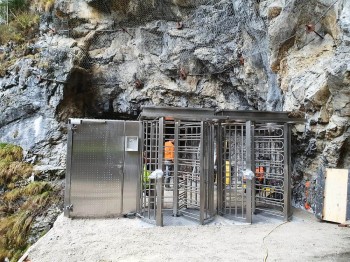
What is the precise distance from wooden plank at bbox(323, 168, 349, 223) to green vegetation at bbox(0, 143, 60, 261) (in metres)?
7.16

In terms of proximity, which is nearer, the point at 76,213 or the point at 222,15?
the point at 76,213

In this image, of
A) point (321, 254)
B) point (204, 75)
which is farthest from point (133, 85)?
point (321, 254)

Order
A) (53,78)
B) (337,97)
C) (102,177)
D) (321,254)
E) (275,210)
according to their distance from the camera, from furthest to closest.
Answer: (53,78) → (275,210) → (102,177) → (337,97) → (321,254)

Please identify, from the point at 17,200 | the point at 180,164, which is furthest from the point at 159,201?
the point at 17,200

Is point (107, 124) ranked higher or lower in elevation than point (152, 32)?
lower

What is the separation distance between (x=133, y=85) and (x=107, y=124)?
5626 millimetres

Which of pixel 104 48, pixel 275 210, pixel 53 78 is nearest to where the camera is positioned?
pixel 275 210

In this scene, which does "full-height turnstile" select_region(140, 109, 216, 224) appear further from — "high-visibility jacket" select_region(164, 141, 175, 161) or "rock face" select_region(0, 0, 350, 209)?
"rock face" select_region(0, 0, 350, 209)

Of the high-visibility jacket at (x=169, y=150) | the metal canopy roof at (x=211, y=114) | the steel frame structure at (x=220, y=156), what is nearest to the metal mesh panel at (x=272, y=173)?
the steel frame structure at (x=220, y=156)

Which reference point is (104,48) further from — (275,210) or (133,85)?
(275,210)

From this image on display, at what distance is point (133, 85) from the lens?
1170cm

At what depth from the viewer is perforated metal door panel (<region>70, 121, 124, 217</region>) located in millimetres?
6133

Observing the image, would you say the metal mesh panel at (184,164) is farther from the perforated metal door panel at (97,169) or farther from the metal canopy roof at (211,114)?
the perforated metal door panel at (97,169)

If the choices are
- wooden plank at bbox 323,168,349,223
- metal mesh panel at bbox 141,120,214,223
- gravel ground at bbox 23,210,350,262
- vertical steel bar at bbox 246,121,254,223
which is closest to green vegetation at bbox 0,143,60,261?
gravel ground at bbox 23,210,350,262
